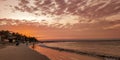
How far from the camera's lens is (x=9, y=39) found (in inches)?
6836

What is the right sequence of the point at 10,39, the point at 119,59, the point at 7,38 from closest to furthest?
the point at 119,59
the point at 10,39
the point at 7,38

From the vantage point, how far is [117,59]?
4219 cm

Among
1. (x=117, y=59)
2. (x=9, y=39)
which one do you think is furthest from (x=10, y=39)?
(x=117, y=59)

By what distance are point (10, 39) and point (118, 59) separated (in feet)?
459

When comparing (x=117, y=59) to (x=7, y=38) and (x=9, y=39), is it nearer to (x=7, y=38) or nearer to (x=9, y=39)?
(x=9, y=39)

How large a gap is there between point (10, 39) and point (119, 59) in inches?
5514

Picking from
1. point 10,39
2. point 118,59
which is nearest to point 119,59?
point 118,59

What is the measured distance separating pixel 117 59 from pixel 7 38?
152 metres

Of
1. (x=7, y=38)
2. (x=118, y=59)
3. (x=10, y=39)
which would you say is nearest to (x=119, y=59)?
(x=118, y=59)

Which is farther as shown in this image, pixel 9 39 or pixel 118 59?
pixel 9 39

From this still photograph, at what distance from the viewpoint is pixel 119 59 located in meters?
42.0

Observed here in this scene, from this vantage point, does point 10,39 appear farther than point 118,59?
Yes

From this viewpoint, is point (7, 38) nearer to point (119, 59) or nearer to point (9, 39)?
point (9, 39)

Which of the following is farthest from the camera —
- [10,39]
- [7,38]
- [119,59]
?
[7,38]
